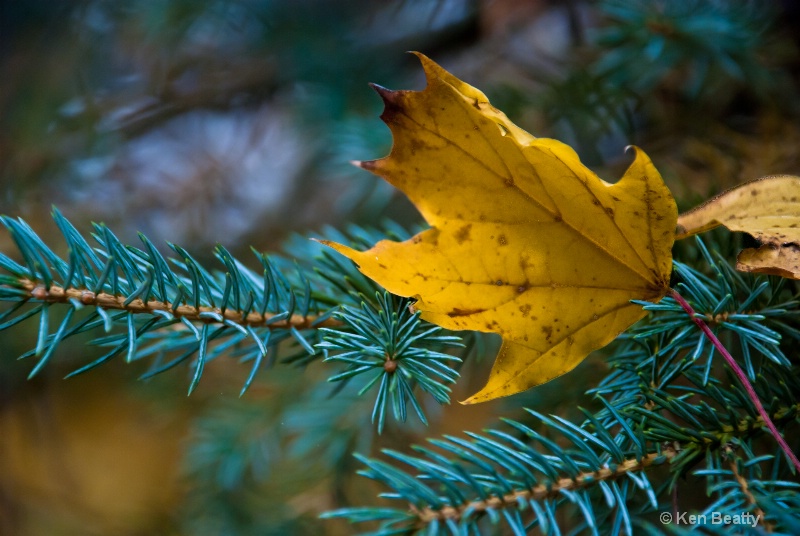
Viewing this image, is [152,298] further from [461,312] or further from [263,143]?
[263,143]

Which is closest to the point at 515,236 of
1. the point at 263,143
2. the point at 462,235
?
the point at 462,235

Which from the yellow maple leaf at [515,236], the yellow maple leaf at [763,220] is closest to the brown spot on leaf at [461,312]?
the yellow maple leaf at [515,236]

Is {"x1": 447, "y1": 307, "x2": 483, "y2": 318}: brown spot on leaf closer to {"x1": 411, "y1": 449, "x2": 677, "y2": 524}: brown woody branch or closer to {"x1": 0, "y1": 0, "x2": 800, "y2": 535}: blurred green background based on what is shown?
{"x1": 411, "y1": 449, "x2": 677, "y2": 524}: brown woody branch

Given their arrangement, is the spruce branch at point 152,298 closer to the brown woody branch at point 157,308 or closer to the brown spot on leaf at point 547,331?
the brown woody branch at point 157,308

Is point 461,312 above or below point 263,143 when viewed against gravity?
below

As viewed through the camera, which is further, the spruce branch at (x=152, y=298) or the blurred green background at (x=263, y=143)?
the blurred green background at (x=263, y=143)
